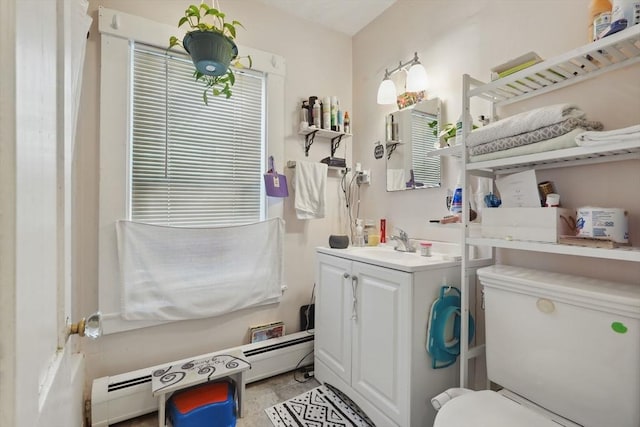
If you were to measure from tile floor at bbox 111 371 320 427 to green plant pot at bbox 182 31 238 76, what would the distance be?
6.23 ft

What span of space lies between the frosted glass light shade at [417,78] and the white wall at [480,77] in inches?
2.6

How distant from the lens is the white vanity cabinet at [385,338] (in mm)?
1339

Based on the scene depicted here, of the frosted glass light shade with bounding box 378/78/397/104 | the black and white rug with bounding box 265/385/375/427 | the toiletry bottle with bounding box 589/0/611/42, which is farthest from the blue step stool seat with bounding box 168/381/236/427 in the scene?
the toiletry bottle with bounding box 589/0/611/42

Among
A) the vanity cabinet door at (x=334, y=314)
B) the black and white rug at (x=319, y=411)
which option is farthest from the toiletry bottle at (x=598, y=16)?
the black and white rug at (x=319, y=411)

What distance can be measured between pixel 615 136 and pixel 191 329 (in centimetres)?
225

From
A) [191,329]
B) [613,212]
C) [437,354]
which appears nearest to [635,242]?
[613,212]

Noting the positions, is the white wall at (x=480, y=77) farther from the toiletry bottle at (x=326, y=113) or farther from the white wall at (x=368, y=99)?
the toiletry bottle at (x=326, y=113)

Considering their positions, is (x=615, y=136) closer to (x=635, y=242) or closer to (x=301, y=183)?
(x=635, y=242)

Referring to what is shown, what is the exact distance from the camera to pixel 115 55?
5.49 feet

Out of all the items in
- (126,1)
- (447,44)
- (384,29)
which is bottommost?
(447,44)

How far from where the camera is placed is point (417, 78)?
73.5 inches

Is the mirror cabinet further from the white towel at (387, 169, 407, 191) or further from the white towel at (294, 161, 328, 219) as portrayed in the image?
the white towel at (294, 161, 328, 219)

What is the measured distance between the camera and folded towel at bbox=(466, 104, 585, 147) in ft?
3.42

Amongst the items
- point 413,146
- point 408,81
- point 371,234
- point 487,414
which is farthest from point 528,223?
point 408,81
